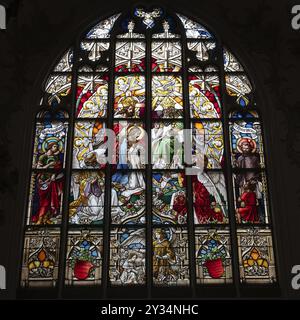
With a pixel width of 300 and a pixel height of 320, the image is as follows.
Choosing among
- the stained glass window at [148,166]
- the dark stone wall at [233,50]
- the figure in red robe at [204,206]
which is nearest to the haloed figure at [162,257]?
the stained glass window at [148,166]

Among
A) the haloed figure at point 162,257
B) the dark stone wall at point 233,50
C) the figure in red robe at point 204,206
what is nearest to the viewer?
the haloed figure at point 162,257

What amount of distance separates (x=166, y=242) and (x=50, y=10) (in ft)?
12.9

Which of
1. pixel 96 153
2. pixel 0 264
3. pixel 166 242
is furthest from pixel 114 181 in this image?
pixel 0 264

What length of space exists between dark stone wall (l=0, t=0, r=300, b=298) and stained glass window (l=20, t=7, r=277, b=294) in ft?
0.57

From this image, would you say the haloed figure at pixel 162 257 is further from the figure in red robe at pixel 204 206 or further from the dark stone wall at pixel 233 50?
the dark stone wall at pixel 233 50

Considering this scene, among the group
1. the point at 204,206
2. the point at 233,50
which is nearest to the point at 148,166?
the point at 204,206

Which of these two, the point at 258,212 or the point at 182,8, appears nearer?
the point at 258,212

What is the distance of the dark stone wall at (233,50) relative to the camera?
834cm

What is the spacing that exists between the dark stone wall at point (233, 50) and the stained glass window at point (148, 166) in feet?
0.57

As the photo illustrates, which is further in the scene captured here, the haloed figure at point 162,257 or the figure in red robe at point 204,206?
the figure in red robe at point 204,206

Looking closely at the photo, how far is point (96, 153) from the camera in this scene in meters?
9.06

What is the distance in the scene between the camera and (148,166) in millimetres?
8906

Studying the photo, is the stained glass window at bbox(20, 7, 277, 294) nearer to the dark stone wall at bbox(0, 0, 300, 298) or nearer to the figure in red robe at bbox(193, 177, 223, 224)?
the figure in red robe at bbox(193, 177, 223, 224)
